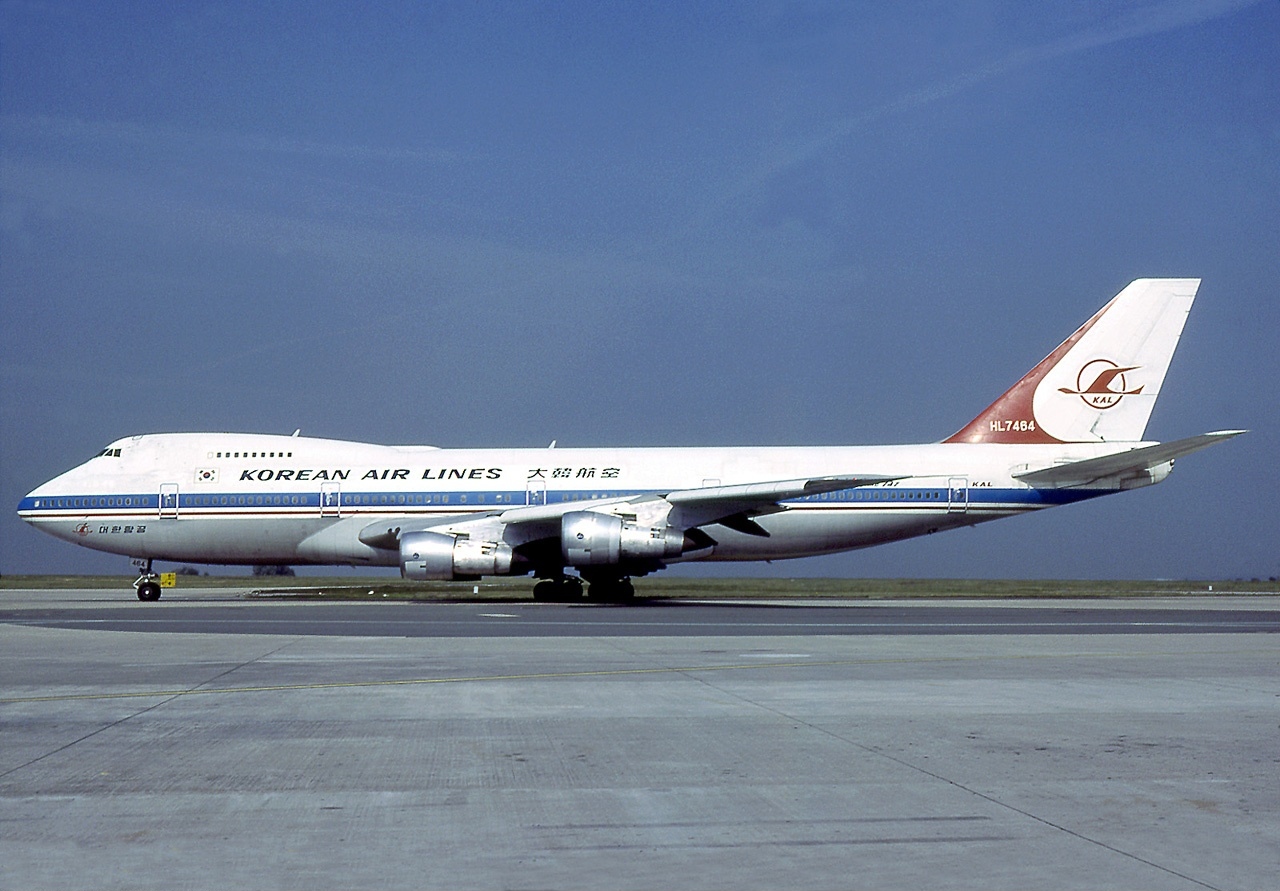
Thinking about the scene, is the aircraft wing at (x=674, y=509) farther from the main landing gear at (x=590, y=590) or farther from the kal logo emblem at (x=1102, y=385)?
the kal logo emblem at (x=1102, y=385)

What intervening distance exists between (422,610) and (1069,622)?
13.9 metres

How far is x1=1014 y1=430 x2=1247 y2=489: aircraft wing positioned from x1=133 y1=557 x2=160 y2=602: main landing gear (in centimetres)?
2351

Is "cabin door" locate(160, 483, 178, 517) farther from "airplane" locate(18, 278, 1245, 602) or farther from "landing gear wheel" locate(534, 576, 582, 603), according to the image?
"landing gear wheel" locate(534, 576, 582, 603)

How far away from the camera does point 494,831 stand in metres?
5.77

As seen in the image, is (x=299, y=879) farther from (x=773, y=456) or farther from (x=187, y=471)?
(x=187, y=471)

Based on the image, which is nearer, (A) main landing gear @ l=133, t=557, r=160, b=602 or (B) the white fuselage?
(A) main landing gear @ l=133, t=557, r=160, b=602

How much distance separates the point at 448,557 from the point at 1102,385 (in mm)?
18887

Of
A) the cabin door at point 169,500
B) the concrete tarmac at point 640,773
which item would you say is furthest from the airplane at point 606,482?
the concrete tarmac at point 640,773

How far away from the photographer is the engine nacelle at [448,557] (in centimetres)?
3009

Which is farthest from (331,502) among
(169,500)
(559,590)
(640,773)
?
(640,773)

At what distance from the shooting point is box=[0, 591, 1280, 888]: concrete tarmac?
5.16m

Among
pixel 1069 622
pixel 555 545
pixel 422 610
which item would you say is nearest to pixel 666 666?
pixel 1069 622

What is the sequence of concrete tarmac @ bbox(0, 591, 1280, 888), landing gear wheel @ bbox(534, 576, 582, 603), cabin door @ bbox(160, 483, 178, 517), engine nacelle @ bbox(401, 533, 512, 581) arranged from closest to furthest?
concrete tarmac @ bbox(0, 591, 1280, 888) < engine nacelle @ bbox(401, 533, 512, 581) < landing gear wheel @ bbox(534, 576, 582, 603) < cabin door @ bbox(160, 483, 178, 517)

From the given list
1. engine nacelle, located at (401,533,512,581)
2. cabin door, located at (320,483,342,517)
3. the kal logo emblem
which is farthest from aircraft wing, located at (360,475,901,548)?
the kal logo emblem
